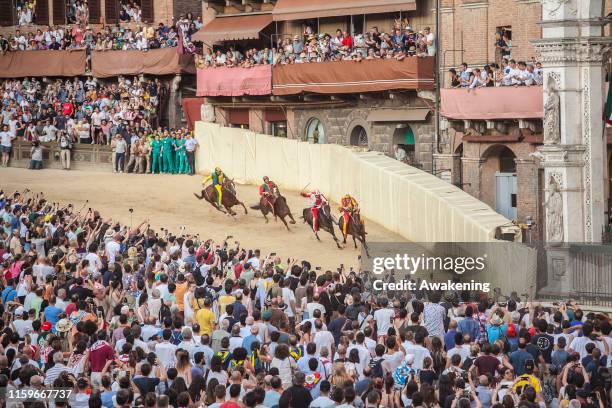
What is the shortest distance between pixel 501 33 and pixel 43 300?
22445 mm

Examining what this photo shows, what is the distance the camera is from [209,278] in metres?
22.8

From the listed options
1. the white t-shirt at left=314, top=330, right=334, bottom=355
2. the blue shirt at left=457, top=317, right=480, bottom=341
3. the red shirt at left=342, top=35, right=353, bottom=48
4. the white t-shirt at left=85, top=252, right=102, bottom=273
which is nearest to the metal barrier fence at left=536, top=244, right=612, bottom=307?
the blue shirt at left=457, top=317, right=480, bottom=341

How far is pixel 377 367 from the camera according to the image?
16625mm

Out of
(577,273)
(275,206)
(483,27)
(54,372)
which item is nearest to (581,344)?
(54,372)

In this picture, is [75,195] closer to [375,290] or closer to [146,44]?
[146,44]

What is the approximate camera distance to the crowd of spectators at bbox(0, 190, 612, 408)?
15.2m

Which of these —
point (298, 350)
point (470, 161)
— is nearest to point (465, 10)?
point (470, 161)

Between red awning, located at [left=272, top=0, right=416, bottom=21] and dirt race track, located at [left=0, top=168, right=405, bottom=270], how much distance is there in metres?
7.08

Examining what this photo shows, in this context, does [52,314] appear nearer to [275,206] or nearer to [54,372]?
[54,372]

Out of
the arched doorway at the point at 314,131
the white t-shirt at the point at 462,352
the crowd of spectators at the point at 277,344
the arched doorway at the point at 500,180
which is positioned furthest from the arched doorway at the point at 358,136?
the white t-shirt at the point at 462,352

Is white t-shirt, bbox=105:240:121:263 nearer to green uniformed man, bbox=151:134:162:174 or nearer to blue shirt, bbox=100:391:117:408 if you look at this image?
blue shirt, bbox=100:391:117:408

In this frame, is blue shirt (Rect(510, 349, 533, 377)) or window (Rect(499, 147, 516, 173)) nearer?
blue shirt (Rect(510, 349, 533, 377))

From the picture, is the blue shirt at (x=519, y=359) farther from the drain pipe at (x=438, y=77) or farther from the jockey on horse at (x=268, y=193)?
the drain pipe at (x=438, y=77)

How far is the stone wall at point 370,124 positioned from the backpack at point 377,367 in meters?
25.4
